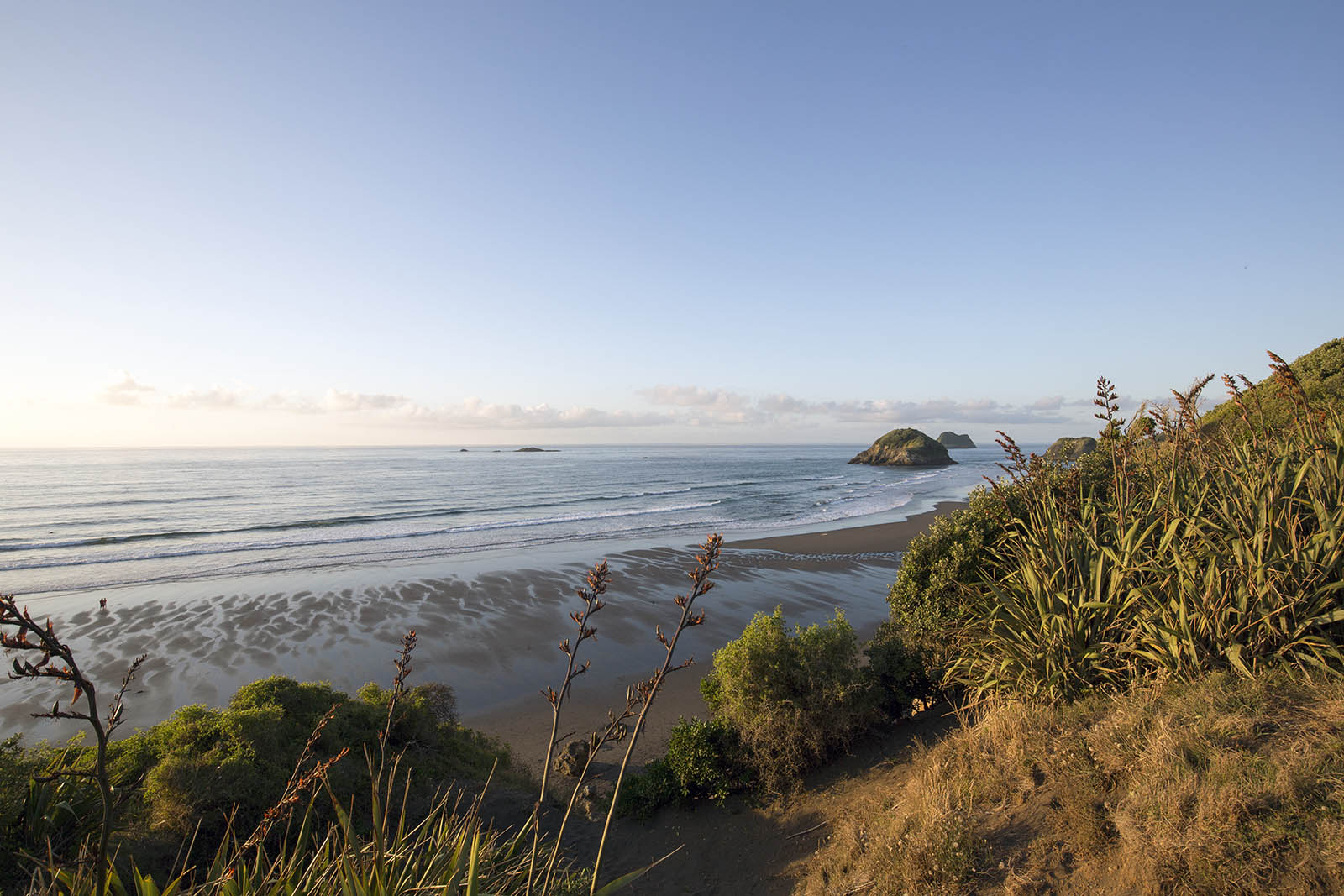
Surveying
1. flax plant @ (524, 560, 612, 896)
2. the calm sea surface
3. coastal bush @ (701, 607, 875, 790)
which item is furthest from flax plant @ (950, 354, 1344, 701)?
the calm sea surface

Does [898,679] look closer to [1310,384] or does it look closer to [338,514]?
[1310,384]

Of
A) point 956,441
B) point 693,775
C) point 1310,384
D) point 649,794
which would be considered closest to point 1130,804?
point 693,775

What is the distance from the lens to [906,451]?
269 feet

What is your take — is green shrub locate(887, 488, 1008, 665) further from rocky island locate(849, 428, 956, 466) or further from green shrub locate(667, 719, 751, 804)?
rocky island locate(849, 428, 956, 466)

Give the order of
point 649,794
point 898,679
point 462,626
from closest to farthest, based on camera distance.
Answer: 1. point 649,794
2. point 898,679
3. point 462,626

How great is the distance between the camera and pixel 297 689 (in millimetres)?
6383

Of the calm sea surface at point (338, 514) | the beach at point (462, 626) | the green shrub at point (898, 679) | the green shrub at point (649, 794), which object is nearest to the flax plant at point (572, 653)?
the green shrub at point (649, 794)

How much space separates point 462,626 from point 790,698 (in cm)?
956

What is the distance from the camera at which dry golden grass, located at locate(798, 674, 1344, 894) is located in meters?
3.30

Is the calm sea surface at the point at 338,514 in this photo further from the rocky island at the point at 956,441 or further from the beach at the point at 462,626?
the rocky island at the point at 956,441

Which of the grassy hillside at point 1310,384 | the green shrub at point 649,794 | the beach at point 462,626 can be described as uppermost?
the grassy hillside at point 1310,384

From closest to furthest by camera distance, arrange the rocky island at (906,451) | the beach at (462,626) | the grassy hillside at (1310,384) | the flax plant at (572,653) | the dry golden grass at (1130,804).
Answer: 1. the flax plant at (572,653)
2. the dry golden grass at (1130,804)
3. the beach at (462,626)
4. the grassy hillside at (1310,384)
5. the rocky island at (906,451)

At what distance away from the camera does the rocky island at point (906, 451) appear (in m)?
81.7

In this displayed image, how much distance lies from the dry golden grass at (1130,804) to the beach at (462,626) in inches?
175
